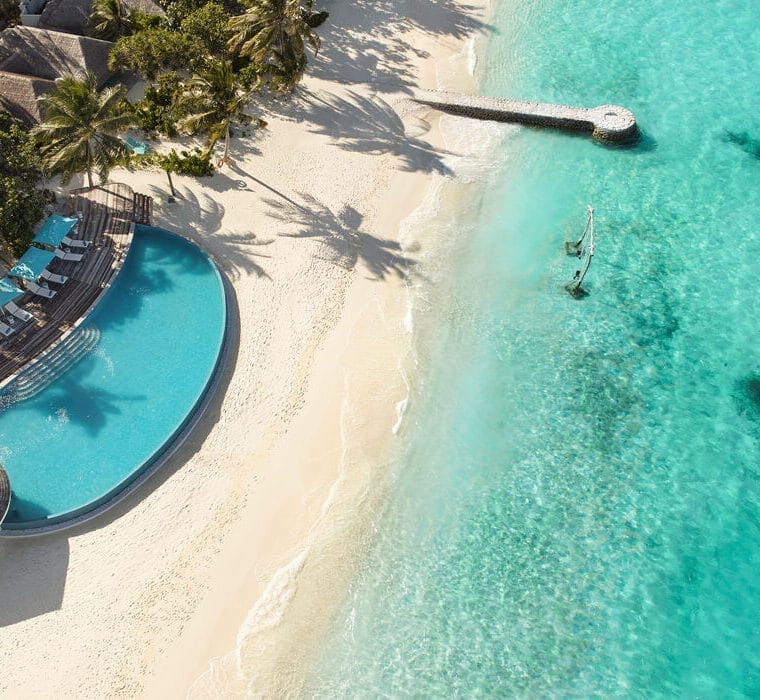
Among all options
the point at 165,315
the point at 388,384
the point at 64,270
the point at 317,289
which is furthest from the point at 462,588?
the point at 64,270

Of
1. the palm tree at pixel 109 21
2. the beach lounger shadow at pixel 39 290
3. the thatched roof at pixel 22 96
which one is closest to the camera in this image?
the beach lounger shadow at pixel 39 290

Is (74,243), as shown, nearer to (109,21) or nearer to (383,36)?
(109,21)

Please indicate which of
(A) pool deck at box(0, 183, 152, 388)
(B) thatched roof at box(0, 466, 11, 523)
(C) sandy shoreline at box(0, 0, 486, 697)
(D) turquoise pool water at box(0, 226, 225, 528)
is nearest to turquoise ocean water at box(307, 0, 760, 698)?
(C) sandy shoreline at box(0, 0, 486, 697)

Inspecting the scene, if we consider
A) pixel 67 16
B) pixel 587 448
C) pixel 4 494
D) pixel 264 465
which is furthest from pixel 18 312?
pixel 587 448

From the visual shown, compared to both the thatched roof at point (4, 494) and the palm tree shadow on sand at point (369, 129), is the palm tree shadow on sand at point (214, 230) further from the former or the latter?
the thatched roof at point (4, 494)

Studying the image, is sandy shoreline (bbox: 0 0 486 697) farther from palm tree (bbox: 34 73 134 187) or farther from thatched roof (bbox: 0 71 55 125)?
thatched roof (bbox: 0 71 55 125)

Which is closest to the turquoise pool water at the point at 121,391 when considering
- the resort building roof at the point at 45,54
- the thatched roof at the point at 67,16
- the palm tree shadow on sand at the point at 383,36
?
the resort building roof at the point at 45,54
